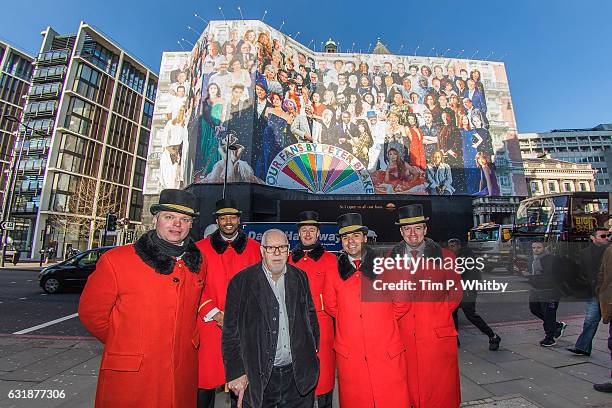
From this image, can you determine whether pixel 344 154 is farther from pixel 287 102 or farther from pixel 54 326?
pixel 54 326

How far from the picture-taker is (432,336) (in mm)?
2697

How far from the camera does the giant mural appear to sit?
23.3 metres

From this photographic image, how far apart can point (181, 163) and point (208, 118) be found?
5026 millimetres

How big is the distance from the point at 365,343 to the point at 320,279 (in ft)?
3.62

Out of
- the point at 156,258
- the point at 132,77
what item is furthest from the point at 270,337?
the point at 132,77

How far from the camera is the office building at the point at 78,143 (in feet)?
120

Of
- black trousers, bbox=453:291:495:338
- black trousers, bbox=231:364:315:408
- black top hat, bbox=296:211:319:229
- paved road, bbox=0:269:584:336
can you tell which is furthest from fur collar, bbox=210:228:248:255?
paved road, bbox=0:269:584:336

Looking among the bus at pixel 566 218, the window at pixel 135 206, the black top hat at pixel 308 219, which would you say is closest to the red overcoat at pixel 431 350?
the black top hat at pixel 308 219

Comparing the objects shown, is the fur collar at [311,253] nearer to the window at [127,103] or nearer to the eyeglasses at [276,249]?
the eyeglasses at [276,249]

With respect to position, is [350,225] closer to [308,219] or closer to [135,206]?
[308,219]

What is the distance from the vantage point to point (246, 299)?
7.72ft

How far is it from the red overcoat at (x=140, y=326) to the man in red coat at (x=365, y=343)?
1291mm

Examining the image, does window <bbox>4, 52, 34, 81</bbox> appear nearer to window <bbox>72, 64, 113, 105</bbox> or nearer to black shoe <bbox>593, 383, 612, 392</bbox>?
window <bbox>72, 64, 113, 105</bbox>

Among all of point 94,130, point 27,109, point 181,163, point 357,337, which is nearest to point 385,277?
point 357,337
